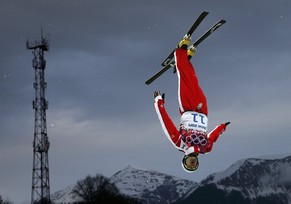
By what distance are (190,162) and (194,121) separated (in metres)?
1.00

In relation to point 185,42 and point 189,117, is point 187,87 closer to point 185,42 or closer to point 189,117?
point 189,117

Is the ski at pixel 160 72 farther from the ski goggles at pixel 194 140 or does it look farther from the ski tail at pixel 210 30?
the ski goggles at pixel 194 140

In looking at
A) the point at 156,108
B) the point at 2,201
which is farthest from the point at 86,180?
the point at 156,108

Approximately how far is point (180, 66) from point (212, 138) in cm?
202

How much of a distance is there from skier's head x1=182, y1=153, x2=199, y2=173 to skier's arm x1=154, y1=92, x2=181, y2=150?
0.42 m

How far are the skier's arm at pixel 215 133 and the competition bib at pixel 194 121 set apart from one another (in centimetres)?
47

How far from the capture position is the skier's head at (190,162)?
1260cm

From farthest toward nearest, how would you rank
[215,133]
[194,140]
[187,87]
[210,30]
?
[215,133], [187,87], [194,140], [210,30]

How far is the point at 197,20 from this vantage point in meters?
12.1

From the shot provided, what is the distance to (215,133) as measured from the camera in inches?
532

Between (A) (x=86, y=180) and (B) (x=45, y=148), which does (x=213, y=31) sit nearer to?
(B) (x=45, y=148)

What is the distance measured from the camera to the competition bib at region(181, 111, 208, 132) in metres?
12.6

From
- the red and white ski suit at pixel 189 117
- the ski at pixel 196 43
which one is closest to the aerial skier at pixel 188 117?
the red and white ski suit at pixel 189 117

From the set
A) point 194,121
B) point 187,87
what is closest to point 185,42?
point 187,87
